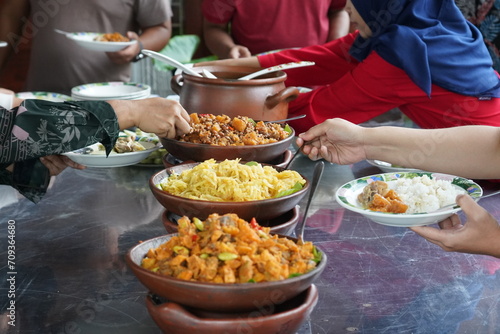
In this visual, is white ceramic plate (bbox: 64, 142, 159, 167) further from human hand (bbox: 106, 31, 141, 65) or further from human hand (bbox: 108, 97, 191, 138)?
human hand (bbox: 106, 31, 141, 65)

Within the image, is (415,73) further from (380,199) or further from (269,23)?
(269,23)

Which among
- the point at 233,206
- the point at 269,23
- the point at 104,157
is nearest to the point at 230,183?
the point at 233,206

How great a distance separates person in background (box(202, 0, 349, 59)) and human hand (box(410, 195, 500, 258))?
7.64 ft

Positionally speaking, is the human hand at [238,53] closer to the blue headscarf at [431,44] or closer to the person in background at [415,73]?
the person in background at [415,73]

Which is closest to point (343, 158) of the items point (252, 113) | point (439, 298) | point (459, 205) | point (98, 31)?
point (252, 113)

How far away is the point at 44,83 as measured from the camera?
3.54m

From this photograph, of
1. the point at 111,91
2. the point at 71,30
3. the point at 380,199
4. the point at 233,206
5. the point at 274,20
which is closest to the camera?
the point at 233,206

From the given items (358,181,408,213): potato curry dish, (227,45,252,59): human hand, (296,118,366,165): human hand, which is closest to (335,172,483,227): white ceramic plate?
(358,181,408,213): potato curry dish

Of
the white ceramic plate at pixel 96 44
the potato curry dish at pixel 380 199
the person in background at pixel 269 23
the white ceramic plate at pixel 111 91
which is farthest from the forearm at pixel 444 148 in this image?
the person in background at pixel 269 23

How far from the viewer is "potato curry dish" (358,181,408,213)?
150 cm

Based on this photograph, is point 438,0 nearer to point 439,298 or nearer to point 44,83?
point 439,298

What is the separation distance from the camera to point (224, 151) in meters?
1.65

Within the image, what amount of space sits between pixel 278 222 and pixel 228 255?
44 cm

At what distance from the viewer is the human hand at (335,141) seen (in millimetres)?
1745
